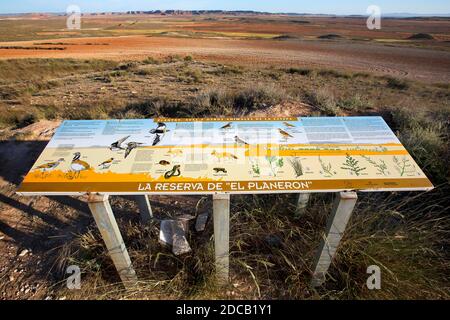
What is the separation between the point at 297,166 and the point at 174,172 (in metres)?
0.91

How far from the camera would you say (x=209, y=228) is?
3.02 meters

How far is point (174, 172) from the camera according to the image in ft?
6.64

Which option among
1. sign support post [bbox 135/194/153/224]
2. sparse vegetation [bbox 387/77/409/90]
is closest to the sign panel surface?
sign support post [bbox 135/194/153/224]

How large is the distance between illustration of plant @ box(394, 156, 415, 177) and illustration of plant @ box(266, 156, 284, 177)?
0.85 meters

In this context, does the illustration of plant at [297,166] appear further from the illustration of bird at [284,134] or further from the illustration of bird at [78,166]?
the illustration of bird at [78,166]

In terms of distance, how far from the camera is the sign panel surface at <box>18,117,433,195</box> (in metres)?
1.94

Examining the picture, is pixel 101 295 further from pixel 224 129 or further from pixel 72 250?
pixel 224 129

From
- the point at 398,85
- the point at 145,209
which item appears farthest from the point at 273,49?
the point at 145,209

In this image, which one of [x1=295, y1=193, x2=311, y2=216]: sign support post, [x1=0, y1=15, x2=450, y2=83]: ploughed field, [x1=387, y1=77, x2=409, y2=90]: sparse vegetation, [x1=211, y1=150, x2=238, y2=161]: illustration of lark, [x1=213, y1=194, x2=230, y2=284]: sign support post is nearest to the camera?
[x1=213, y1=194, x2=230, y2=284]: sign support post

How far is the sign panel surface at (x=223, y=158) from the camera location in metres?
1.94
